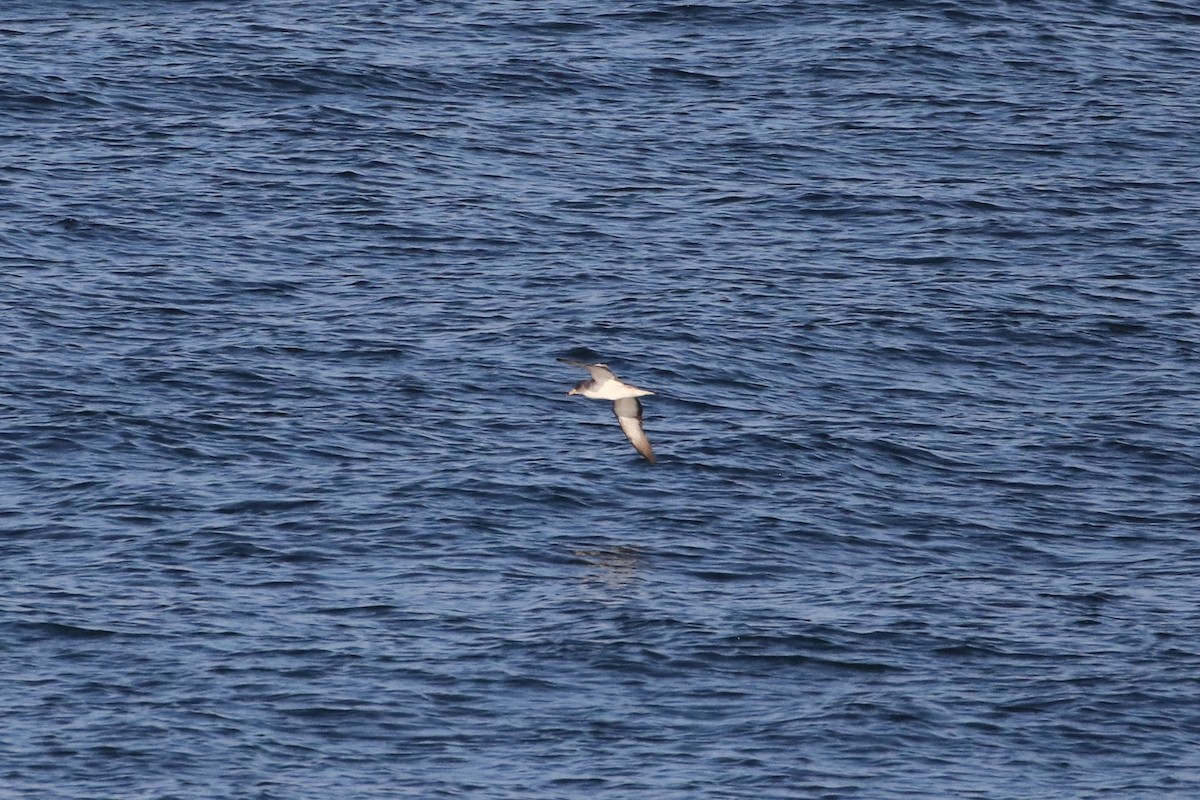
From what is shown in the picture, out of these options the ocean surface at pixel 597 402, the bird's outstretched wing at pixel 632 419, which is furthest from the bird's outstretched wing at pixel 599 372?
the ocean surface at pixel 597 402

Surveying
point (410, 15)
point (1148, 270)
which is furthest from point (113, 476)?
point (410, 15)

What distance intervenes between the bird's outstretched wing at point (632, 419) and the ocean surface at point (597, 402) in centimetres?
217

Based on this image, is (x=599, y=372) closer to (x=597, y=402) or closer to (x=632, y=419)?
Answer: (x=632, y=419)

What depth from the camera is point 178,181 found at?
49125 mm

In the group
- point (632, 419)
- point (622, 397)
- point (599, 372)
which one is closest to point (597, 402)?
point (632, 419)

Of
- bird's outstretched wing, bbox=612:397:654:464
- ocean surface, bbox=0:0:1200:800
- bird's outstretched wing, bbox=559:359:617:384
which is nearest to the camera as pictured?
ocean surface, bbox=0:0:1200:800

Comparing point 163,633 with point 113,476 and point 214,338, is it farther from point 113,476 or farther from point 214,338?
point 214,338

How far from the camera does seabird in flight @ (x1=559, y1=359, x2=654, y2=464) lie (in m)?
32.3

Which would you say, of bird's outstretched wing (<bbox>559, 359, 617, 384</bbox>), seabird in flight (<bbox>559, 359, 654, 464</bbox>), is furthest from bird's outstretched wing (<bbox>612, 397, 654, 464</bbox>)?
bird's outstretched wing (<bbox>559, 359, 617, 384</bbox>)

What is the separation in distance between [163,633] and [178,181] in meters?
20.6

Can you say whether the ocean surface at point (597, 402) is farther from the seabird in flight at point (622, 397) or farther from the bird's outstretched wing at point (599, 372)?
the bird's outstretched wing at point (599, 372)

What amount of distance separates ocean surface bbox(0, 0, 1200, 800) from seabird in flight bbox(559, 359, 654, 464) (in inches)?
87.0

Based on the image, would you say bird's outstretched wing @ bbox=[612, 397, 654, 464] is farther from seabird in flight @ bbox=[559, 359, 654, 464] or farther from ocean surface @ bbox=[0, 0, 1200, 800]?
ocean surface @ bbox=[0, 0, 1200, 800]

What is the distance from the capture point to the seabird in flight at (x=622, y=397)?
32.3m
